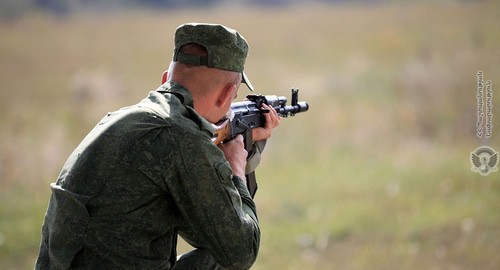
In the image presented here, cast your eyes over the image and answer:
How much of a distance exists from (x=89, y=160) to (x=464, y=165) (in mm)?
6159

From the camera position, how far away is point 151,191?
310 centimetres

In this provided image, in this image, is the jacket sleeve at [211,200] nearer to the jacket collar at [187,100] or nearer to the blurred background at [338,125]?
the jacket collar at [187,100]

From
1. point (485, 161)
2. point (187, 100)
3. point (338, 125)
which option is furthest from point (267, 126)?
point (338, 125)

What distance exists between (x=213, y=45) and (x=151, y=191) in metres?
0.62

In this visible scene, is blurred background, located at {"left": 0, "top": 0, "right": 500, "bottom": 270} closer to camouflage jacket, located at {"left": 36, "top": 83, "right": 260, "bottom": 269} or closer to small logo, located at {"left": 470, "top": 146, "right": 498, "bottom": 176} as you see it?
small logo, located at {"left": 470, "top": 146, "right": 498, "bottom": 176}

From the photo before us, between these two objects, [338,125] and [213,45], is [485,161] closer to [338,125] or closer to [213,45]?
[338,125]

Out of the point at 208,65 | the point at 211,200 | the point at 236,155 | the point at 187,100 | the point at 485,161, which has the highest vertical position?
the point at 208,65

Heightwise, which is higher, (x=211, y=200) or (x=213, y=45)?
(x=213, y=45)

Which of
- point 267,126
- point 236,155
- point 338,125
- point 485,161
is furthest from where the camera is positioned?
point 338,125

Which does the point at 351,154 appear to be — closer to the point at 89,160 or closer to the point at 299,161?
the point at 299,161

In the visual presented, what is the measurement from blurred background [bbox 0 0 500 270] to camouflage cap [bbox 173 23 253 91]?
3229mm

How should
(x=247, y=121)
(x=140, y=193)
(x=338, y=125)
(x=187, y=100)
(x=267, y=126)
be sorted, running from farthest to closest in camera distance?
(x=338, y=125) < (x=267, y=126) < (x=247, y=121) < (x=187, y=100) < (x=140, y=193)

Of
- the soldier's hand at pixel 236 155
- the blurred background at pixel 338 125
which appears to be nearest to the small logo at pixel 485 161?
the blurred background at pixel 338 125

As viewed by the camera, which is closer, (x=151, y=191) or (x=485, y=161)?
(x=151, y=191)
